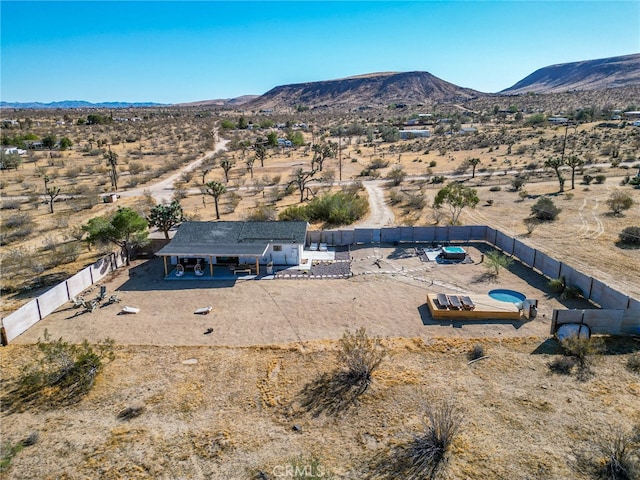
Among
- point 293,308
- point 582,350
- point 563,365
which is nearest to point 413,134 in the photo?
point 293,308

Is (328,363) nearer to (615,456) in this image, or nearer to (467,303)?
(467,303)

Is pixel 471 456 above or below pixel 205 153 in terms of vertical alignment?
below

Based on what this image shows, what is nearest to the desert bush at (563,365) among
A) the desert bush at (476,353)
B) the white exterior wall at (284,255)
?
the desert bush at (476,353)

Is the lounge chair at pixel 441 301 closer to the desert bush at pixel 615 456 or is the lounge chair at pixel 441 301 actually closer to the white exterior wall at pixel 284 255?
the desert bush at pixel 615 456

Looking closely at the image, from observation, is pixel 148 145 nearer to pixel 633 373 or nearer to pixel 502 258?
pixel 502 258

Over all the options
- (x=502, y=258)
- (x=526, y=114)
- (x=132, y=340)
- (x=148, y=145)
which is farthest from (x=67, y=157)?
(x=526, y=114)

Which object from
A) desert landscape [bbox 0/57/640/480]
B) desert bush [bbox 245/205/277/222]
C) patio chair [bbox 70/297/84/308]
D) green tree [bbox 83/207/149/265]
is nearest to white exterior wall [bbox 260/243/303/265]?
desert landscape [bbox 0/57/640/480]
